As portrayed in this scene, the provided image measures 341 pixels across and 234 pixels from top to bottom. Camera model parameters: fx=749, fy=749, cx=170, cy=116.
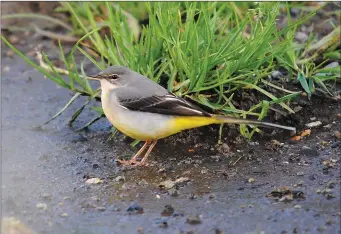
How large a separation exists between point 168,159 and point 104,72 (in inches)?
36.5

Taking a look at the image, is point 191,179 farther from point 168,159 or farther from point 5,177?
point 5,177

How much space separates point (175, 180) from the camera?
578cm

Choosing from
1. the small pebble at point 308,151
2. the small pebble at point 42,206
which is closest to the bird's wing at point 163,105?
the small pebble at point 308,151

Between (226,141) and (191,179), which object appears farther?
(226,141)

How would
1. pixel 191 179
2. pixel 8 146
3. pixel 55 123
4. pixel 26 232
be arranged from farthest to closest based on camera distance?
pixel 55 123
pixel 8 146
pixel 191 179
pixel 26 232

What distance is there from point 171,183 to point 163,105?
0.69 meters

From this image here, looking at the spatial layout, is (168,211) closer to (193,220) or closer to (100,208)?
(193,220)

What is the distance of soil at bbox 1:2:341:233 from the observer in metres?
5.09

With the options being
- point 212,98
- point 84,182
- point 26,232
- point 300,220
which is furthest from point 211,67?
point 26,232

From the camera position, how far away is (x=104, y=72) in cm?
638

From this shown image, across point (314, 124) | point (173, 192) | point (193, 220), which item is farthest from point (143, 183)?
point (314, 124)

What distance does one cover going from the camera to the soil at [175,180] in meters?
5.09

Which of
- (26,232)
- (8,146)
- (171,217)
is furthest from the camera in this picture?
(8,146)

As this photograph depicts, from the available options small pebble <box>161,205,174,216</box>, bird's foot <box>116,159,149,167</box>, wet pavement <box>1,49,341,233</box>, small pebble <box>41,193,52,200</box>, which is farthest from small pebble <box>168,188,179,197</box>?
small pebble <box>41,193,52,200</box>
